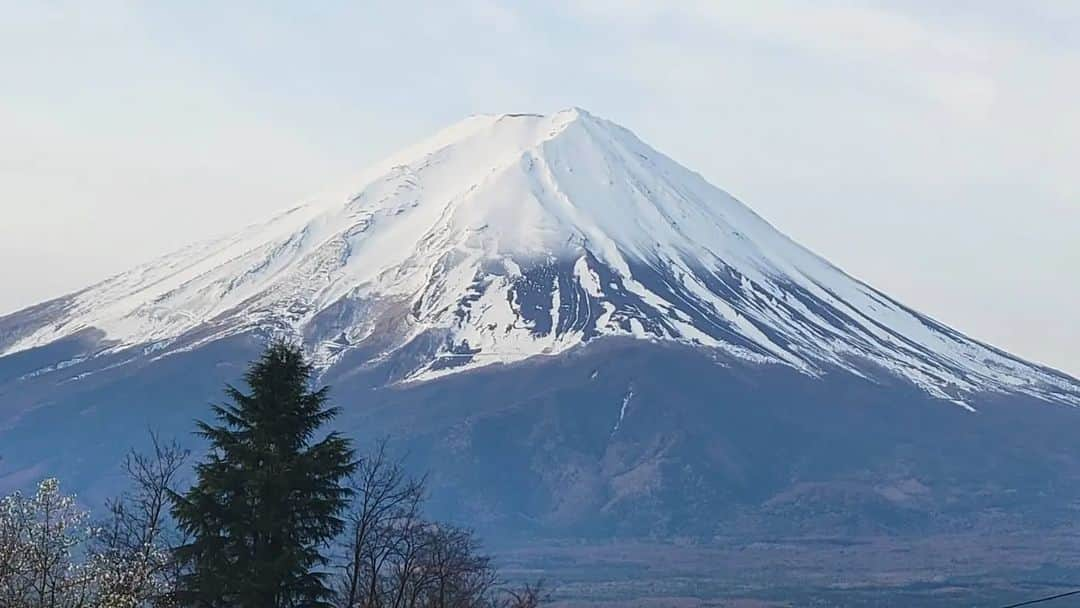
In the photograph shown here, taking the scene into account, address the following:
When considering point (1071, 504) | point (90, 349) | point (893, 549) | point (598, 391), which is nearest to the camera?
point (893, 549)

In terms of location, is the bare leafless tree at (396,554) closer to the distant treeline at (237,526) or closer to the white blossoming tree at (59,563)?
the distant treeline at (237,526)

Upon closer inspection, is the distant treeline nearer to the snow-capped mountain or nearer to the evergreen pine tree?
the evergreen pine tree

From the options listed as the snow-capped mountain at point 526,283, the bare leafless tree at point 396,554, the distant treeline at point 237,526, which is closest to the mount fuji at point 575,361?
the snow-capped mountain at point 526,283

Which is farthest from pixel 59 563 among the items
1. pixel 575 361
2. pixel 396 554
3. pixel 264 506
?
pixel 575 361

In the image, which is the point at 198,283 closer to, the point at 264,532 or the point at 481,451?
the point at 481,451

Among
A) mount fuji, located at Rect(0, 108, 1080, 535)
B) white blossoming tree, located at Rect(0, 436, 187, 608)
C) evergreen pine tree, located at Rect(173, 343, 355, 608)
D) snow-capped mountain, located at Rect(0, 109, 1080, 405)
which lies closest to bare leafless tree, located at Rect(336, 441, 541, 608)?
evergreen pine tree, located at Rect(173, 343, 355, 608)

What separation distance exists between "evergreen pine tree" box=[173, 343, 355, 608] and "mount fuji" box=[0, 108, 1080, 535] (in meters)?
104

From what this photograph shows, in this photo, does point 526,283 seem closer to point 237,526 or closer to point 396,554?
point 396,554

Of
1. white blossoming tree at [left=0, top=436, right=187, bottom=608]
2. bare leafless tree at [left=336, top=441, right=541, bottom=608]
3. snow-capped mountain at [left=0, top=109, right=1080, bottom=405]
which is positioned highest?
snow-capped mountain at [left=0, top=109, right=1080, bottom=405]

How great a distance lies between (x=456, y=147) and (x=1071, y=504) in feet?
281

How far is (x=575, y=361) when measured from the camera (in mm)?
145250

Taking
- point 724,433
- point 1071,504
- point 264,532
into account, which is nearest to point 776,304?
point 724,433

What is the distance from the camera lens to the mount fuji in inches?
5221

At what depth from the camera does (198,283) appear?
168 meters
